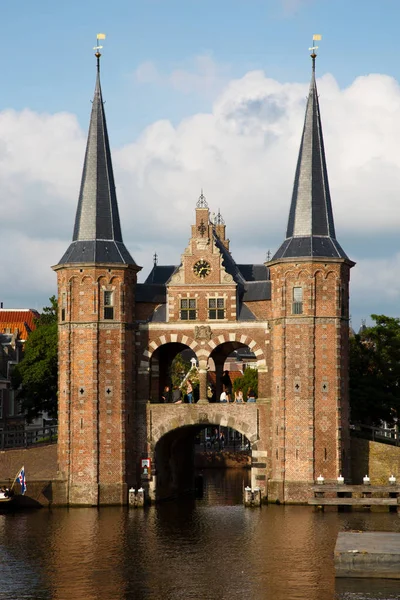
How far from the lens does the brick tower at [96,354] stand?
6266 cm

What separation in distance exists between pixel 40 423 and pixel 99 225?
39891mm

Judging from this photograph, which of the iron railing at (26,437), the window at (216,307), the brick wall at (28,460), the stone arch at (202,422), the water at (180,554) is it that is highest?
the window at (216,307)

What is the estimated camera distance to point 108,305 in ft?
210

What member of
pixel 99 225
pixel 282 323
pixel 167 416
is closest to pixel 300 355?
pixel 282 323

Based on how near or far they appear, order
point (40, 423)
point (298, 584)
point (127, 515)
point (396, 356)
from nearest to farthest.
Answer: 1. point (298, 584)
2. point (127, 515)
3. point (396, 356)
4. point (40, 423)

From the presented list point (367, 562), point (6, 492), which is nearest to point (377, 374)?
point (6, 492)

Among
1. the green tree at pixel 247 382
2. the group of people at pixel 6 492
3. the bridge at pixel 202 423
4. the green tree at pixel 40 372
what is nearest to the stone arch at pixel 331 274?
the bridge at pixel 202 423

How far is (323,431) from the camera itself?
202 ft

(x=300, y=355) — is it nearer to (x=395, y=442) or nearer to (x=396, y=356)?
(x=395, y=442)

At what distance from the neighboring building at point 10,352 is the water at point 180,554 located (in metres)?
24.7

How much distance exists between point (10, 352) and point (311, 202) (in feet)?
129

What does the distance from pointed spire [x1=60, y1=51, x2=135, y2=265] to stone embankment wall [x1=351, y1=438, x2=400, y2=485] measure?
15695 millimetres

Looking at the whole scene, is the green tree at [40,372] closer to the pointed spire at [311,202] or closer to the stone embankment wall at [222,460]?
the stone embankment wall at [222,460]

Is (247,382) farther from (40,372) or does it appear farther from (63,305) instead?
(63,305)
